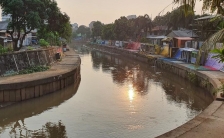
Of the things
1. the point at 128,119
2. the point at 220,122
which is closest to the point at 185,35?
the point at 128,119

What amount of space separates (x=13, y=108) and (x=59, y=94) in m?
4.95

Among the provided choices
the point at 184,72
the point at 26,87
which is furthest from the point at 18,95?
the point at 184,72

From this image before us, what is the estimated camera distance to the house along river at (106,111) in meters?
13.4

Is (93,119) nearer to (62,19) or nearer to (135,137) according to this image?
(135,137)

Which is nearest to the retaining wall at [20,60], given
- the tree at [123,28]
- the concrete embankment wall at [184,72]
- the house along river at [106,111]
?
the house along river at [106,111]

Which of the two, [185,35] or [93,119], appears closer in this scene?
[93,119]

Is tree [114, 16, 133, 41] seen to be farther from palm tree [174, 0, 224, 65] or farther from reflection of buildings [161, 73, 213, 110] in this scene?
palm tree [174, 0, 224, 65]

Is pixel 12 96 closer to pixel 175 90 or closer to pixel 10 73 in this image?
pixel 10 73

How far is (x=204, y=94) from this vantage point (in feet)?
71.2

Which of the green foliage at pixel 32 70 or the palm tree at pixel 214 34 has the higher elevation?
the palm tree at pixel 214 34

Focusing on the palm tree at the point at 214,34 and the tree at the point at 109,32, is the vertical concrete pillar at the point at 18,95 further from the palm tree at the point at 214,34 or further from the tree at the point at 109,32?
the tree at the point at 109,32

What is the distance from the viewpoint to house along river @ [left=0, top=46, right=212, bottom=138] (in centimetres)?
1342

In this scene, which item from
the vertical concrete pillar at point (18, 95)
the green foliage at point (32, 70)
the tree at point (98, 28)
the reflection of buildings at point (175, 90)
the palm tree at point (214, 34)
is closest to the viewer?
the palm tree at point (214, 34)

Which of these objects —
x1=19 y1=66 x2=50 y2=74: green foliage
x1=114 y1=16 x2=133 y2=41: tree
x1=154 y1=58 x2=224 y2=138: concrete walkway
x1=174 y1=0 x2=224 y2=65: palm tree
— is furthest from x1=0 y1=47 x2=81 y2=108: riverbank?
x1=114 y1=16 x2=133 y2=41: tree
